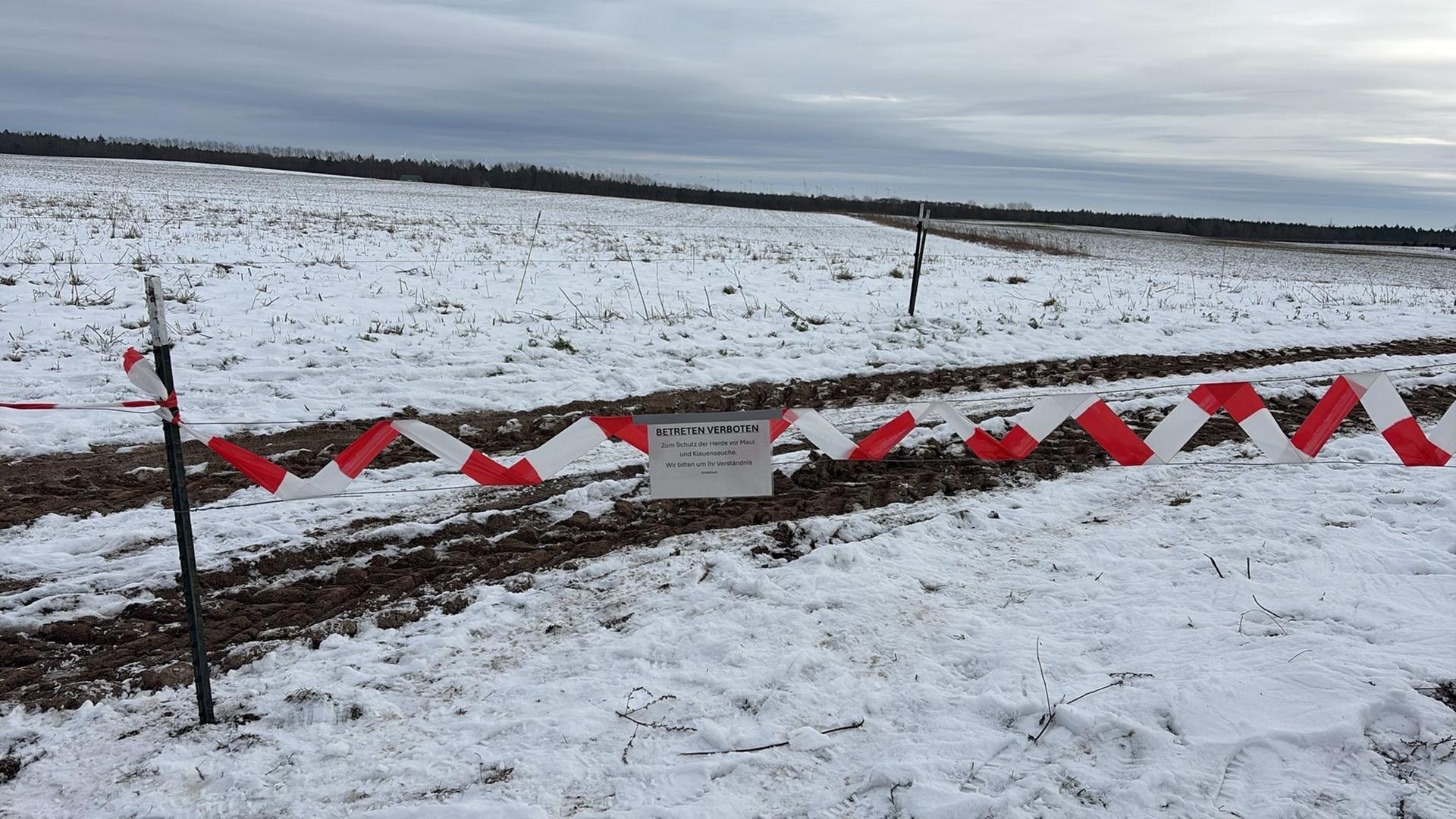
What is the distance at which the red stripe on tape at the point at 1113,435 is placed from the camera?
18.7 feet

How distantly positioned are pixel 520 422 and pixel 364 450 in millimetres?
3603

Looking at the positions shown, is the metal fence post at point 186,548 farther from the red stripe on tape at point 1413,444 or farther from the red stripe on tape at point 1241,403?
the red stripe on tape at point 1413,444

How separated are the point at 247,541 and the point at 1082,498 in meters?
5.93

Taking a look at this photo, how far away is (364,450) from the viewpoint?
15.1ft

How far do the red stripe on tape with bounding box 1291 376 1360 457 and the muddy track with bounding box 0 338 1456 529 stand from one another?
391 centimetres

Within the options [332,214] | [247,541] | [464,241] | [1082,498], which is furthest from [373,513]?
[332,214]

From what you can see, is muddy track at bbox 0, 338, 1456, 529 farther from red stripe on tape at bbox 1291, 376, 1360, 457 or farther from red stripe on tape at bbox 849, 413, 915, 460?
red stripe on tape at bbox 1291, 376, 1360, 457

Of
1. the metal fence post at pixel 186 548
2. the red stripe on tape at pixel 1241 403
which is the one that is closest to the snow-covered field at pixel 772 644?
the metal fence post at pixel 186 548

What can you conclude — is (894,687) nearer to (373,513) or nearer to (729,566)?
(729,566)

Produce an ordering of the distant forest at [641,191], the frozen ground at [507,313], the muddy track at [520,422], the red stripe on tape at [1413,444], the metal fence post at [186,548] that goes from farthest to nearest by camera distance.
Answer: the distant forest at [641,191]
the frozen ground at [507,313]
the muddy track at [520,422]
the red stripe on tape at [1413,444]
the metal fence post at [186,548]

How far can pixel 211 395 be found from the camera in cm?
848

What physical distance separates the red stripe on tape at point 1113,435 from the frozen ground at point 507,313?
16.1 feet

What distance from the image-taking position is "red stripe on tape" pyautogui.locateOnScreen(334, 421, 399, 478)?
4.54m

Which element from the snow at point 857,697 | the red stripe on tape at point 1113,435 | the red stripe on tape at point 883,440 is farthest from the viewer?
the red stripe on tape at point 1113,435
